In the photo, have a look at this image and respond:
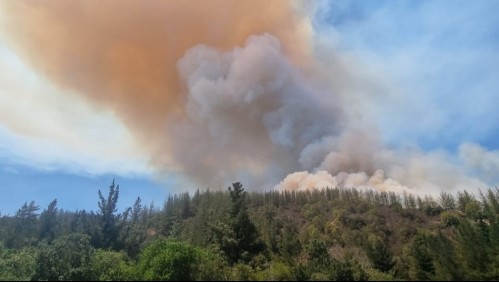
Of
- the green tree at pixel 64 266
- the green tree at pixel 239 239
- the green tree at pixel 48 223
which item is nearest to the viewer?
the green tree at pixel 64 266

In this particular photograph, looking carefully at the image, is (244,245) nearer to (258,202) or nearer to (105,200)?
(105,200)

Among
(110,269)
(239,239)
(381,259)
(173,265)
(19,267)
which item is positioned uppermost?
(239,239)

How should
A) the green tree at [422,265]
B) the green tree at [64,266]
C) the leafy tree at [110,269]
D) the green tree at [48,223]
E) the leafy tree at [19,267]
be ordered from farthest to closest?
the green tree at [48,223] < the leafy tree at [19,267] < the green tree at [422,265] < the green tree at [64,266] < the leafy tree at [110,269]

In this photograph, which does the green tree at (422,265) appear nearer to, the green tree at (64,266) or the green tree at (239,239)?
the green tree at (239,239)

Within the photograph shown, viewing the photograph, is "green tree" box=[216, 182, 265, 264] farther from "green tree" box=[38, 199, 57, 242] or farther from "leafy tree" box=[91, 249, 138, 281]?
"green tree" box=[38, 199, 57, 242]

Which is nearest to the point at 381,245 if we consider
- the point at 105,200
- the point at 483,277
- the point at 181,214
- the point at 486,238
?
the point at 483,277

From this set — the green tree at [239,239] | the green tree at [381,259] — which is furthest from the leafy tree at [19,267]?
the green tree at [381,259]

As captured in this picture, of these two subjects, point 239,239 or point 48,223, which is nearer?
point 239,239

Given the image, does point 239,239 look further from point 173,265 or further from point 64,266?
point 64,266

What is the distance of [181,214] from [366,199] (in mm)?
85047

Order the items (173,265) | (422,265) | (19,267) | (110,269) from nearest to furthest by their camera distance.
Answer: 1. (173,265)
2. (110,269)
3. (422,265)
4. (19,267)

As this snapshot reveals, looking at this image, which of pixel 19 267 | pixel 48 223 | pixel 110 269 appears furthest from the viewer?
pixel 48 223

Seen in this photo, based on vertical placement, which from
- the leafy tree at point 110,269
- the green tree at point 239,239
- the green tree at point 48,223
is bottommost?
the leafy tree at point 110,269

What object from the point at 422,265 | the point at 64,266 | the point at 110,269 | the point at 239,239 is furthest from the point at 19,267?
the point at 422,265
